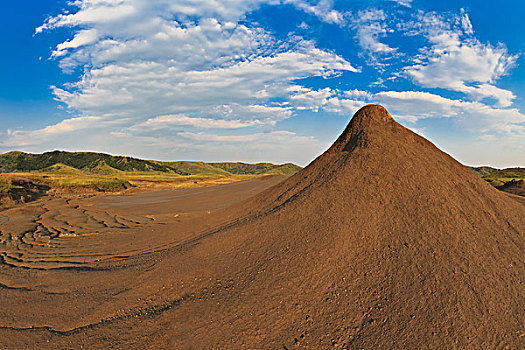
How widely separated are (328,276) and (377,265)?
3.44 ft

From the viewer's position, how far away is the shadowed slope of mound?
4.56m

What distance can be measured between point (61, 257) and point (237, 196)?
14.2 m

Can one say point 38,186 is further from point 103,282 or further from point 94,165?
point 94,165

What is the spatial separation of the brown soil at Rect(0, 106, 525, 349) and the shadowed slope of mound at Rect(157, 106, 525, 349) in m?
0.02

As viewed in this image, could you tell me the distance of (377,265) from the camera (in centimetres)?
575

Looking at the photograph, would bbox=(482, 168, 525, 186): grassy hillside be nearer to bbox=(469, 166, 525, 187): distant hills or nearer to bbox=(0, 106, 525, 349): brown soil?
bbox=(469, 166, 525, 187): distant hills

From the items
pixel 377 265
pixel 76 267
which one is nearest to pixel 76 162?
pixel 76 267

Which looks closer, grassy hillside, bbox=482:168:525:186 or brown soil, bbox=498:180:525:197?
brown soil, bbox=498:180:525:197

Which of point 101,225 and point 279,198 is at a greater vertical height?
point 279,198

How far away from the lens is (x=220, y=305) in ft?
17.6

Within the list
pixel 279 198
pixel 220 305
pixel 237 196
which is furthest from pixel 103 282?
pixel 237 196

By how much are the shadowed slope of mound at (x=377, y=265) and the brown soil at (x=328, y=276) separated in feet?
0.08

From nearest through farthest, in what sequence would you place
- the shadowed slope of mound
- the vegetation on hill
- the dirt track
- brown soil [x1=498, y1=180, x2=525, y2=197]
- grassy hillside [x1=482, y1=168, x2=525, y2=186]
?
the shadowed slope of mound
the dirt track
brown soil [x1=498, y1=180, x2=525, y2=197]
the vegetation on hill
grassy hillside [x1=482, y1=168, x2=525, y2=186]

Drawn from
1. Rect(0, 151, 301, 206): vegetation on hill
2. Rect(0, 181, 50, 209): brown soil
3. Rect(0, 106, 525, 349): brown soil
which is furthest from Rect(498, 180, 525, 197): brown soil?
Rect(0, 181, 50, 209): brown soil
